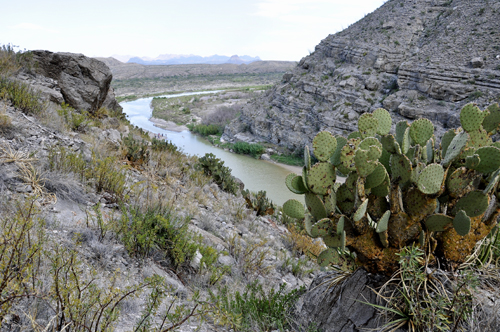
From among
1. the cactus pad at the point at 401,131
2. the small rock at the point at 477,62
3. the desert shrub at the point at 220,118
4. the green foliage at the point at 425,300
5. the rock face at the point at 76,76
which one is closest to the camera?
the green foliage at the point at 425,300

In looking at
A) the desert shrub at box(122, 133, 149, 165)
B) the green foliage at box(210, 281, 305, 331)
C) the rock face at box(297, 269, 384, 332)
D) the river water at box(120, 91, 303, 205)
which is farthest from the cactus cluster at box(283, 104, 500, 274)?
the river water at box(120, 91, 303, 205)

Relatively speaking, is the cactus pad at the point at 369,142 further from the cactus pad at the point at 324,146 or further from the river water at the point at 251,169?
the river water at the point at 251,169

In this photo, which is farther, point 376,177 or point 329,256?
point 329,256

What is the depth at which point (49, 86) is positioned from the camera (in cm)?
865

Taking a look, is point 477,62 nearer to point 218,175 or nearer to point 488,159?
point 218,175

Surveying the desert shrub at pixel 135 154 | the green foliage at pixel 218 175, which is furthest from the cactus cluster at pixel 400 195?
the green foliage at pixel 218 175

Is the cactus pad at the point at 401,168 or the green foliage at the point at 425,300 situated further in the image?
the cactus pad at the point at 401,168

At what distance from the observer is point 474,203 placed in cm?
234

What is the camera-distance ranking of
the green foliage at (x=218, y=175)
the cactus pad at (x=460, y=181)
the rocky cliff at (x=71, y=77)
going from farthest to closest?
the rocky cliff at (x=71, y=77) → the green foliage at (x=218, y=175) → the cactus pad at (x=460, y=181)

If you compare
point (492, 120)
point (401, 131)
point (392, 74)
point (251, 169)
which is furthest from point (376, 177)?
point (392, 74)

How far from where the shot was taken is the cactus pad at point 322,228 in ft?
8.20

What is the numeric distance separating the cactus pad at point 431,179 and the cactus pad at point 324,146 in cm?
67

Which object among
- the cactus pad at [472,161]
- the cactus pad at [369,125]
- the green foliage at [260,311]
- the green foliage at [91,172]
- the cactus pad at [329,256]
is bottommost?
the green foliage at [260,311]

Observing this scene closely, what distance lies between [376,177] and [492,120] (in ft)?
4.30
